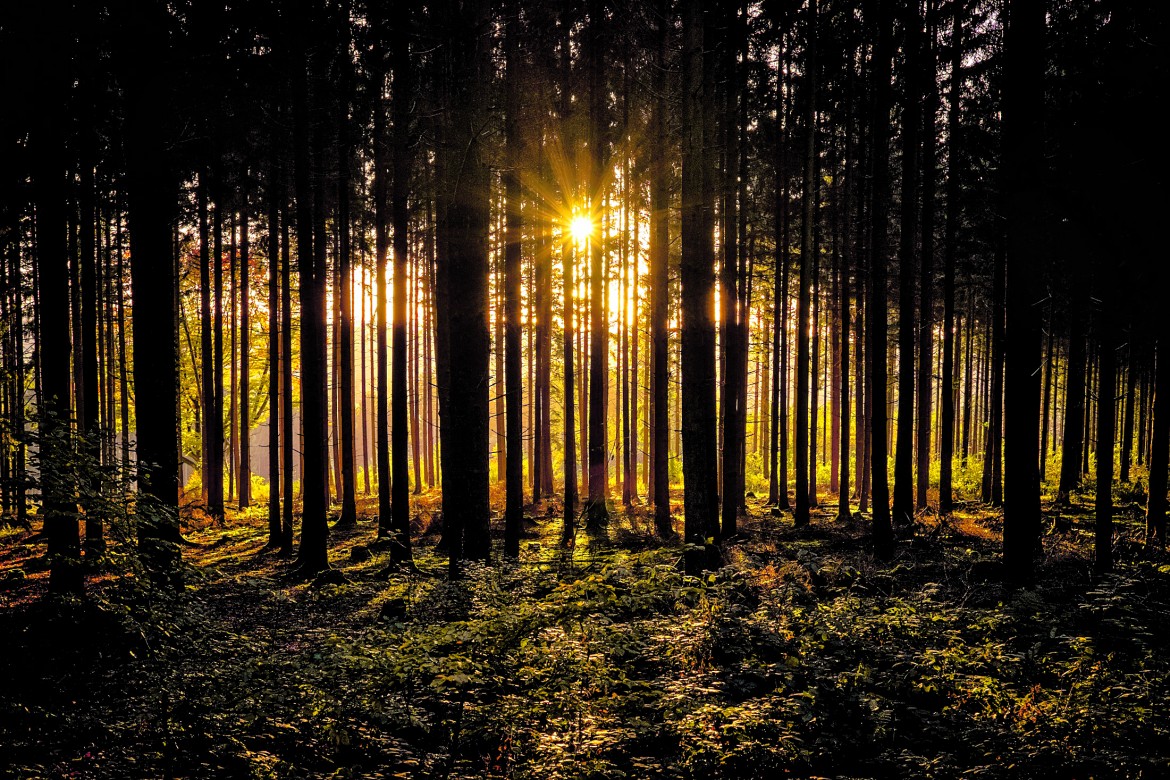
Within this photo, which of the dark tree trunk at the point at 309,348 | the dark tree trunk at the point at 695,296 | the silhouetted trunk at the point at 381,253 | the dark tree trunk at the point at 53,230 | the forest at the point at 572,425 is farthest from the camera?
the silhouetted trunk at the point at 381,253

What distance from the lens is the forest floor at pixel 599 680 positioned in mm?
4426

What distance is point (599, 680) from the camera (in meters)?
5.52

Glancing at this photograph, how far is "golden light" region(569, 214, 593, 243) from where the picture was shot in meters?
15.8

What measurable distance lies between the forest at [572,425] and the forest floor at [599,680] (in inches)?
1.7

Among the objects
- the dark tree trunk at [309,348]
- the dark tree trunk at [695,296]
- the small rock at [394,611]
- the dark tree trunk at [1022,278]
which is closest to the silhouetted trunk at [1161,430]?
the dark tree trunk at [1022,278]

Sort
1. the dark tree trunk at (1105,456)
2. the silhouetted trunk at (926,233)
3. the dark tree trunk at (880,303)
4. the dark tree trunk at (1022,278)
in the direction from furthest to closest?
the silhouetted trunk at (926,233)
the dark tree trunk at (880,303)
the dark tree trunk at (1105,456)
the dark tree trunk at (1022,278)

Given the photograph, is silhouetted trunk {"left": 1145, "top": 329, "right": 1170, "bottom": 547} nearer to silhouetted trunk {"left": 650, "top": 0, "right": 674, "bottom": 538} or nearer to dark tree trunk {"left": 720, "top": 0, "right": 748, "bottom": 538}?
dark tree trunk {"left": 720, "top": 0, "right": 748, "bottom": 538}

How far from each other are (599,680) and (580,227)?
43.0ft

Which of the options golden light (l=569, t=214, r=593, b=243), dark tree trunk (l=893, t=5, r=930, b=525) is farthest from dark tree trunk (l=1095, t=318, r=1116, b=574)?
golden light (l=569, t=214, r=593, b=243)

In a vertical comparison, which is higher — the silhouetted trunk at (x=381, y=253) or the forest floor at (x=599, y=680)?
the silhouetted trunk at (x=381, y=253)

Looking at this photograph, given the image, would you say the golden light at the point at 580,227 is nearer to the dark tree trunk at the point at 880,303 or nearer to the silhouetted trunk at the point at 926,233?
the dark tree trunk at the point at 880,303

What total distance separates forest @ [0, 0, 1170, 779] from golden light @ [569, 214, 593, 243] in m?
0.27

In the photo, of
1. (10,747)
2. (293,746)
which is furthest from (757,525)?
(10,747)

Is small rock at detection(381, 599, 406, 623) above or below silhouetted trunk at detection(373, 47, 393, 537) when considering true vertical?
below
